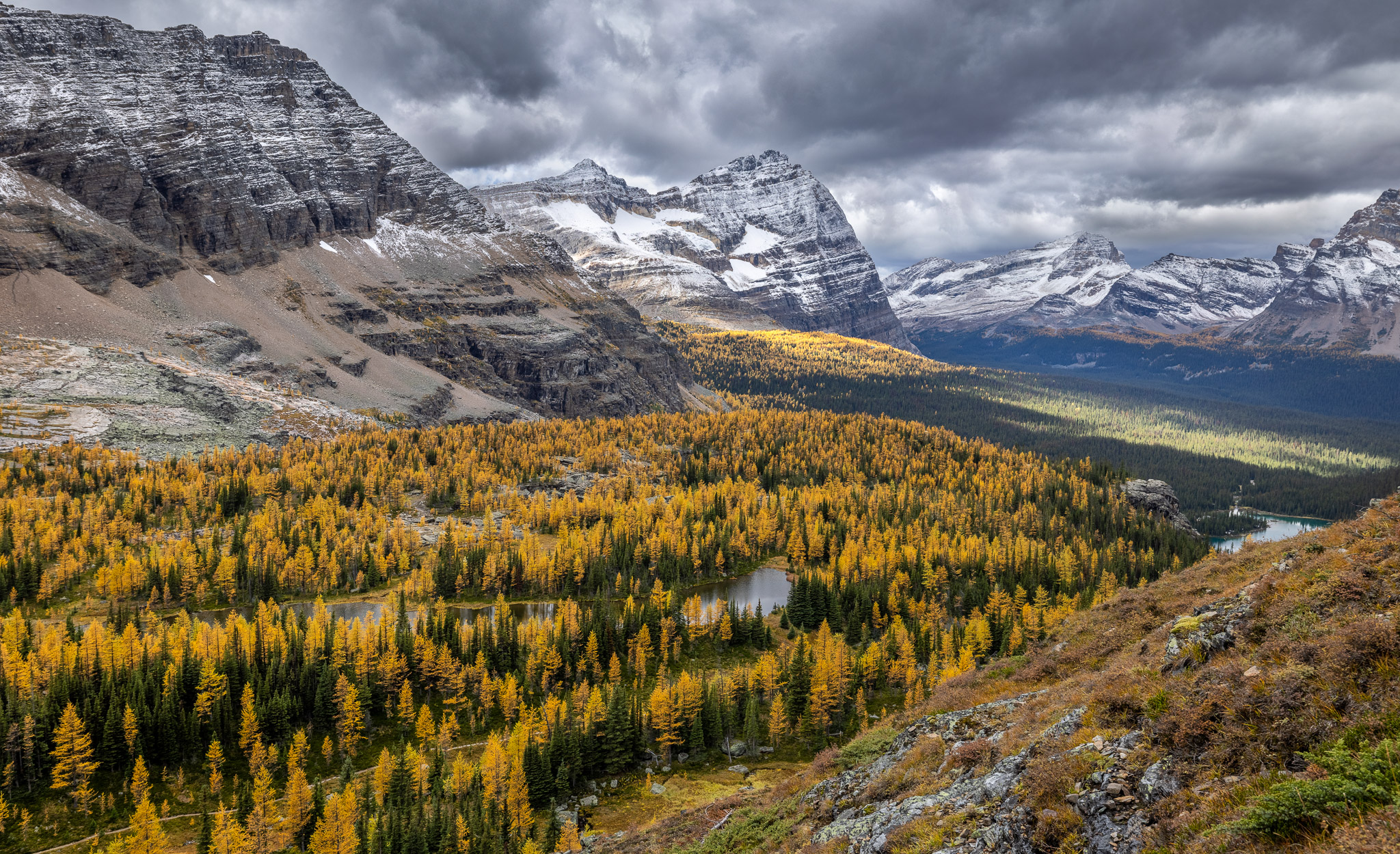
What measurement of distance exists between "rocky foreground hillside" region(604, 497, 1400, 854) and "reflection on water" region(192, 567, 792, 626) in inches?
3196

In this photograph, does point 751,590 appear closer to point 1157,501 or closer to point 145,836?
point 145,836

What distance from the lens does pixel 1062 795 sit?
64.2 feet

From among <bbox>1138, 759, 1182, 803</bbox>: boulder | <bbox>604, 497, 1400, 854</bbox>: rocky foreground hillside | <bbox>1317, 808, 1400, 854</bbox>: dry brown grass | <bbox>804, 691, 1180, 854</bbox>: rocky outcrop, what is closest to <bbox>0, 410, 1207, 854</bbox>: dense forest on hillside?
<bbox>804, 691, 1180, 854</bbox>: rocky outcrop

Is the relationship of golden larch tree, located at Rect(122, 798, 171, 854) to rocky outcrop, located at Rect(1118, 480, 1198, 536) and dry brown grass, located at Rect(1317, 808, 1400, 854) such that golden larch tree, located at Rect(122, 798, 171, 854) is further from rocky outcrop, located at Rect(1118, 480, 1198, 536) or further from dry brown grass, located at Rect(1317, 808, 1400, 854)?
rocky outcrop, located at Rect(1118, 480, 1198, 536)

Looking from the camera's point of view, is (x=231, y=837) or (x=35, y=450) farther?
(x=35, y=450)

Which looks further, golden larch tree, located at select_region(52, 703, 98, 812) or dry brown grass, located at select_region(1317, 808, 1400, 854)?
golden larch tree, located at select_region(52, 703, 98, 812)

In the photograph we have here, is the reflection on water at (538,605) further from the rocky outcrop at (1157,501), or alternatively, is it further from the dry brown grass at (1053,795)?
the rocky outcrop at (1157,501)

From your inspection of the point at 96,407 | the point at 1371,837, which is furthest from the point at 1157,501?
the point at 96,407

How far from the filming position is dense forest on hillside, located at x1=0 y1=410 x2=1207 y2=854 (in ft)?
221

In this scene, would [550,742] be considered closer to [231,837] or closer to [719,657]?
[231,837]

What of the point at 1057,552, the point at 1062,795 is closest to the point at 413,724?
the point at 1062,795

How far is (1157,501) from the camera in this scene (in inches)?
7554

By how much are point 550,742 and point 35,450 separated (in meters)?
165

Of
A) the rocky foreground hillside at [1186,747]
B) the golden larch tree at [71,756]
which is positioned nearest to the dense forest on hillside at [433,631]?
the golden larch tree at [71,756]
